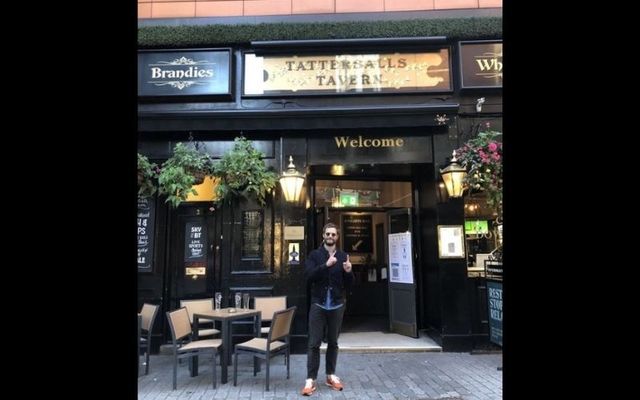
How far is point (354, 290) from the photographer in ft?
34.2

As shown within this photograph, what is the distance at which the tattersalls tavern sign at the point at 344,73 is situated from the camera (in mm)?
8062

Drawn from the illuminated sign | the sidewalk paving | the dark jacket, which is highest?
the illuminated sign

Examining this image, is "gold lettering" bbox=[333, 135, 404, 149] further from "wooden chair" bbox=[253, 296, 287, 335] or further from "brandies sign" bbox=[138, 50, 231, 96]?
"wooden chair" bbox=[253, 296, 287, 335]

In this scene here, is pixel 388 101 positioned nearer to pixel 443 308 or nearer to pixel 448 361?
pixel 443 308

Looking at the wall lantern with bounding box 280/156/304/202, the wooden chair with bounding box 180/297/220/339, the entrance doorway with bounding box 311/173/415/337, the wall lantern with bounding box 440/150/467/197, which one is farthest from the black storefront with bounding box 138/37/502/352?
the entrance doorway with bounding box 311/173/415/337

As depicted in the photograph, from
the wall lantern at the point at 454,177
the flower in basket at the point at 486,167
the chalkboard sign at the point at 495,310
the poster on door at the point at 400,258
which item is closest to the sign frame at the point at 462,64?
the flower in basket at the point at 486,167

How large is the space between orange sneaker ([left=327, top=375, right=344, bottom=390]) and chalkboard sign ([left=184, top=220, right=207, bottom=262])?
355cm

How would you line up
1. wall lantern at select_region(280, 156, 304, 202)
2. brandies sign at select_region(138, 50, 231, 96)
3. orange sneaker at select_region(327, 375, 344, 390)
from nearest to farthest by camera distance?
orange sneaker at select_region(327, 375, 344, 390) < wall lantern at select_region(280, 156, 304, 202) < brandies sign at select_region(138, 50, 231, 96)

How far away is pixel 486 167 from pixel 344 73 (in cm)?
311

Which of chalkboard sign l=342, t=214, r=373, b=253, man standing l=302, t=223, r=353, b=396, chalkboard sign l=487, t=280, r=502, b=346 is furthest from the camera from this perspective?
chalkboard sign l=342, t=214, r=373, b=253

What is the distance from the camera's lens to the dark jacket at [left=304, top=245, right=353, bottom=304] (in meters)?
5.39
